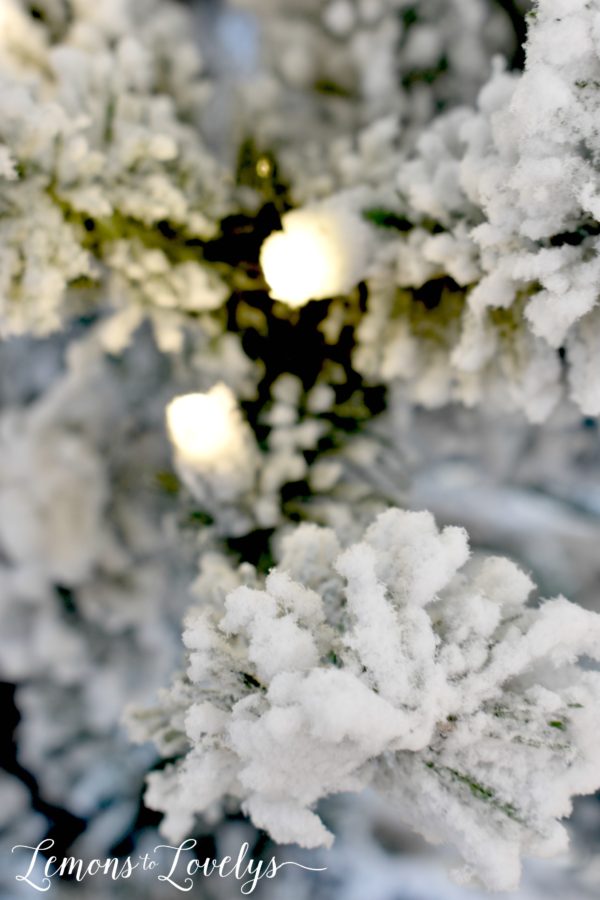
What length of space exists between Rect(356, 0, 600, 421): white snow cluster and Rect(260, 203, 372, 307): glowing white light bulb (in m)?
0.03

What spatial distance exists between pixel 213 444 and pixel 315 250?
150 mm

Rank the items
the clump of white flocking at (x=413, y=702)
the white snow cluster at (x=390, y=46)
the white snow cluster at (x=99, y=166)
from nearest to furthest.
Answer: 1. the clump of white flocking at (x=413, y=702)
2. the white snow cluster at (x=99, y=166)
3. the white snow cluster at (x=390, y=46)

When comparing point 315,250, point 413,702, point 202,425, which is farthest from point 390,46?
point 413,702

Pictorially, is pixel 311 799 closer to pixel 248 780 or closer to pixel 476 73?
pixel 248 780

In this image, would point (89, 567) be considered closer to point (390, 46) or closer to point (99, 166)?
point (99, 166)

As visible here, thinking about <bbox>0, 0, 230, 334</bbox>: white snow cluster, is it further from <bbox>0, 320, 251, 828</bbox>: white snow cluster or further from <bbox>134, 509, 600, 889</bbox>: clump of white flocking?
<bbox>134, 509, 600, 889</bbox>: clump of white flocking

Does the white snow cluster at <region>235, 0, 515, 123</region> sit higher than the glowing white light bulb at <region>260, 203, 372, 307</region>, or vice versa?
the white snow cluster at <region>235, 0, 515, 123</region>

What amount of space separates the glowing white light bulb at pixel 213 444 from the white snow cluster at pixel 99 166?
9 centimetres

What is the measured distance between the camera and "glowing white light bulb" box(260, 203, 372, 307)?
49cm

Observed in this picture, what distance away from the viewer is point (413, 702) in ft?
1.22

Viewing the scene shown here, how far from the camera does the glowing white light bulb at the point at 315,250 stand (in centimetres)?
49

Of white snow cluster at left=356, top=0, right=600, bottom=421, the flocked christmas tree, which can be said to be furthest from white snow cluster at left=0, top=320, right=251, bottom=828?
white snow cluster at left=356, top=0, right=600, bottom=421

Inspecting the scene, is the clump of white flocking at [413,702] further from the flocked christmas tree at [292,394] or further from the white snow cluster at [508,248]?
the white snow cluster at [508,248]

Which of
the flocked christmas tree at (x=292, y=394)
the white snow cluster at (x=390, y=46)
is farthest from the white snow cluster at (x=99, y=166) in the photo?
the white snow cluster at (x=390, y=46)
